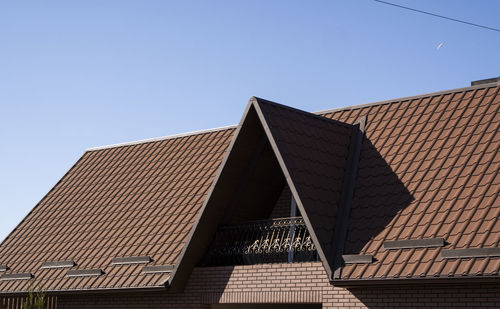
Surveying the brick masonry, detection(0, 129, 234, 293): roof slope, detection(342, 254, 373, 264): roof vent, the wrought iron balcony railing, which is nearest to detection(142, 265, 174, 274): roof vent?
detection(0, 129, 234, 293): roof slope

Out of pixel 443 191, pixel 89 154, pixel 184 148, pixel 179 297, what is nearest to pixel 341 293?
pixel 443 191

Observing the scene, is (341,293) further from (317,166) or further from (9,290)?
(9,290)

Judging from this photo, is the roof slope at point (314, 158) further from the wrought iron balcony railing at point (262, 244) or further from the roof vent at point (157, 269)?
the roof vent at point (157, 269)

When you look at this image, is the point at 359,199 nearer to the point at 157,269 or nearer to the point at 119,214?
the point at 157,269

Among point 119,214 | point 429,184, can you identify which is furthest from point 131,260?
point 429,184

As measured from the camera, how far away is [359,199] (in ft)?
51.9

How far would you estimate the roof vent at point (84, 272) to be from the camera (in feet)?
59.6

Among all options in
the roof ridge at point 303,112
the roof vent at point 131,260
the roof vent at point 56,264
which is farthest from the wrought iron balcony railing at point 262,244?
the roof vent at point 56,264

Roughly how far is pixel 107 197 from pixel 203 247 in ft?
16.4

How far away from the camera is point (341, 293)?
1457 cm

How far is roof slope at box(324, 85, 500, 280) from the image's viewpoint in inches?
527

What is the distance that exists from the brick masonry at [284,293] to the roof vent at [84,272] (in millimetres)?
513

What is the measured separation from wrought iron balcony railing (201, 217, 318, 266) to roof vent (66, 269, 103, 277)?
2692mm

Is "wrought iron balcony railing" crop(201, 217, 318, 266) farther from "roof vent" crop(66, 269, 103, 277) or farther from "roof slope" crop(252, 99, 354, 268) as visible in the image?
"roof vent" crop(66, 269, 103, 277)
